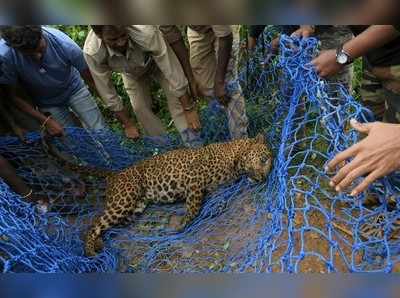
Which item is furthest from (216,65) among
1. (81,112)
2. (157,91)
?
(157,91)

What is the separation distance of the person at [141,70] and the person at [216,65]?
0.39 ft

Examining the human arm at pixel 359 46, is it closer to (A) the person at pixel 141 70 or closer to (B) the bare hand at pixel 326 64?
(B) the bare hand at pixel 326 64

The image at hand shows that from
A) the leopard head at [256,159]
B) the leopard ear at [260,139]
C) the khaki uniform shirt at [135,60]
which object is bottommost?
the leopard head at [256,159]

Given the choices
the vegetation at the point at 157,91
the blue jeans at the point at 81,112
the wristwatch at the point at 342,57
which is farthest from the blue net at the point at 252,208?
the vegetation at the point at 157,91

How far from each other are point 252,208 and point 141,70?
4.66 ft

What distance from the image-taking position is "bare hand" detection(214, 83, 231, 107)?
3795mm

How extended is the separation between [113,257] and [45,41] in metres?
1.69

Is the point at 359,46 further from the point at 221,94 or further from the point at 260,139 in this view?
the point at 221,94

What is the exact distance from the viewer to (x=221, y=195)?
11.6ft

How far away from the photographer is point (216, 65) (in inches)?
153

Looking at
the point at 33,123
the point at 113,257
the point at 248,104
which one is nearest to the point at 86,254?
the point at 113,257

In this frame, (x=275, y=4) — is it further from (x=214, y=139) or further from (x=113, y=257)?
(x=214, y=139)

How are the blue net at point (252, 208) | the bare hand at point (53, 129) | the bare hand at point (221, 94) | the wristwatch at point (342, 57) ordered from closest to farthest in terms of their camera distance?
the blue net at point (252, 208) < the wristwatch at point (342, 57) < the bare hand at point (53, 129) < the bare hand at point (221, 94)

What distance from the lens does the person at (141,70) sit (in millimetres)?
3473
